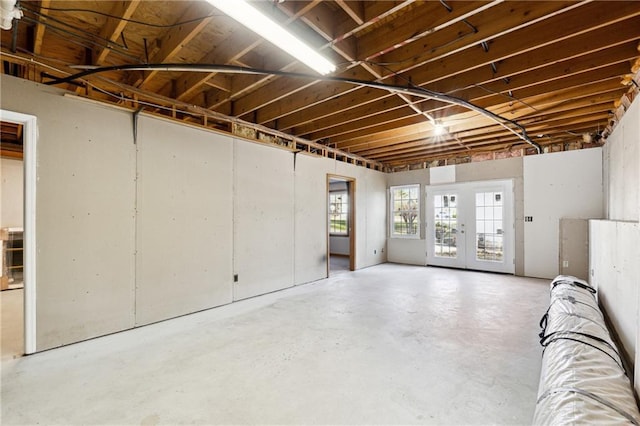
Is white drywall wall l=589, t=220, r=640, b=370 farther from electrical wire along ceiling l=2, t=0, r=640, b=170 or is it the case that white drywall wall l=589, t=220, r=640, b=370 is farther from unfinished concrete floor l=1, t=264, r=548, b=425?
electrical wire along ceiling l=2, t=0, r=640, b=170

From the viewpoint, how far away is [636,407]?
4.52 ft

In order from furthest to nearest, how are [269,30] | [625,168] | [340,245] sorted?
[340,245] → [625,168] → [269,30]

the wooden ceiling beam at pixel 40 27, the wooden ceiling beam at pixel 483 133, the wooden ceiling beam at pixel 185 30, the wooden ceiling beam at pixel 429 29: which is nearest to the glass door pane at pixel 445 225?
the wooden ceiling beam at pixel 483 133

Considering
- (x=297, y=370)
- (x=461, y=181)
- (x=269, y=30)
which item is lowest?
(x=297, y=370)

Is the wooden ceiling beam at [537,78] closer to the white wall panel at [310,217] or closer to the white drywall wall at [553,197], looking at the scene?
the white wall panel at [310,217]

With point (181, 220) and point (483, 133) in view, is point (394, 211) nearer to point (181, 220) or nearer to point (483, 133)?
point (483, 133)

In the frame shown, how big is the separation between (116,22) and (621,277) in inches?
195

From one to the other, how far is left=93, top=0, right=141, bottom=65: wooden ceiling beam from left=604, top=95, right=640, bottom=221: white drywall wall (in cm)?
445

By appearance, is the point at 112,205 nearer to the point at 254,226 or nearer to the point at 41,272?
the point at 41,272

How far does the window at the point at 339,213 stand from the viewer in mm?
9289

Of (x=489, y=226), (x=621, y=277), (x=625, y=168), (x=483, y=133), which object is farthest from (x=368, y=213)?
(x=621, y=277)

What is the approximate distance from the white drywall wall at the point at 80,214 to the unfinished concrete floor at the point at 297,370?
30cm

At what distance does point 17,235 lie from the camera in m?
5.21

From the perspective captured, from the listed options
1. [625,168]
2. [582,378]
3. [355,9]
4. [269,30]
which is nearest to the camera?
[582,378]
